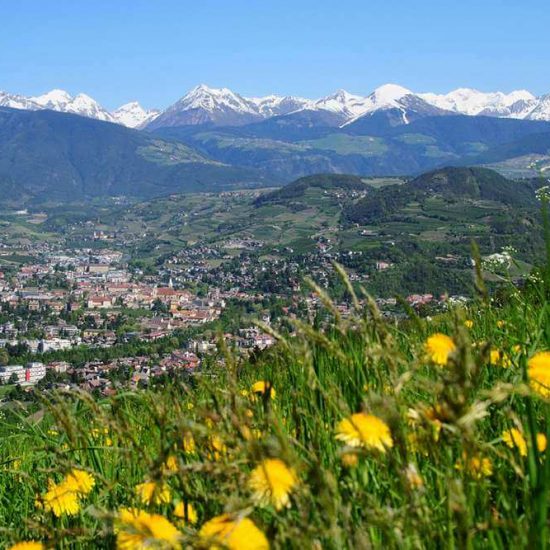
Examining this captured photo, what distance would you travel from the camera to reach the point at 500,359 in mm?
2041

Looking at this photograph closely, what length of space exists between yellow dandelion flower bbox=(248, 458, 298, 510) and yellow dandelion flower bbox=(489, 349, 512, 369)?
130 centimetres

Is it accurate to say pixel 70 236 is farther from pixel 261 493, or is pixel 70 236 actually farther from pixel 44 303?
pixel 261 493

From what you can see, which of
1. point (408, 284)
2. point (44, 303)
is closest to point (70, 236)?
point (44, 303)

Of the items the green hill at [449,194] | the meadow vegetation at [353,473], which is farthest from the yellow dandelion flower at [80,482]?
the green hill at [449,194]

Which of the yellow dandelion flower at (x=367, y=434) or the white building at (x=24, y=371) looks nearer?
the yellow dandelion flower at (x=367, y=434)

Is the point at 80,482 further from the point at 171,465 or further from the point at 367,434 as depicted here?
the point at 367,434

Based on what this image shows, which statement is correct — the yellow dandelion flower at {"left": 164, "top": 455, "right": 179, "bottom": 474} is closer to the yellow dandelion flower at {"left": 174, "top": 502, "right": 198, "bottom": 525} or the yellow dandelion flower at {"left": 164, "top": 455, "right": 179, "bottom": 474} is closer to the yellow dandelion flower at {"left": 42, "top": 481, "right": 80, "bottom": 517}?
the yellow dandelion flower at {"left": 174, "top": 502, "right": 198, "bottom": 525}

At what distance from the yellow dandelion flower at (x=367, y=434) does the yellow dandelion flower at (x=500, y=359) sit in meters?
1.15

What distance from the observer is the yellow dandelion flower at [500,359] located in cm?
201

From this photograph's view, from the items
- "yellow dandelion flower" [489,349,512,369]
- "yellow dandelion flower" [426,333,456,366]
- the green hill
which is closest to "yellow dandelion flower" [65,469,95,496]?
"yellow dandelion flower" [426,333,456,366]

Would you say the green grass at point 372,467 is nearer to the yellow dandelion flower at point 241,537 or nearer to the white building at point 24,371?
the yellow dandelion flower at point 241,537

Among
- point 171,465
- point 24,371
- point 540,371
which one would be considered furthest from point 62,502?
point 24,371

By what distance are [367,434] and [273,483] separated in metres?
0.17

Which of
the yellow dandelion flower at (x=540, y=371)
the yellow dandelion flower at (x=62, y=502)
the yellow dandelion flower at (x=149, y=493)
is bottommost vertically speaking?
the yellow dandelion flower at (x=62, y=502)
